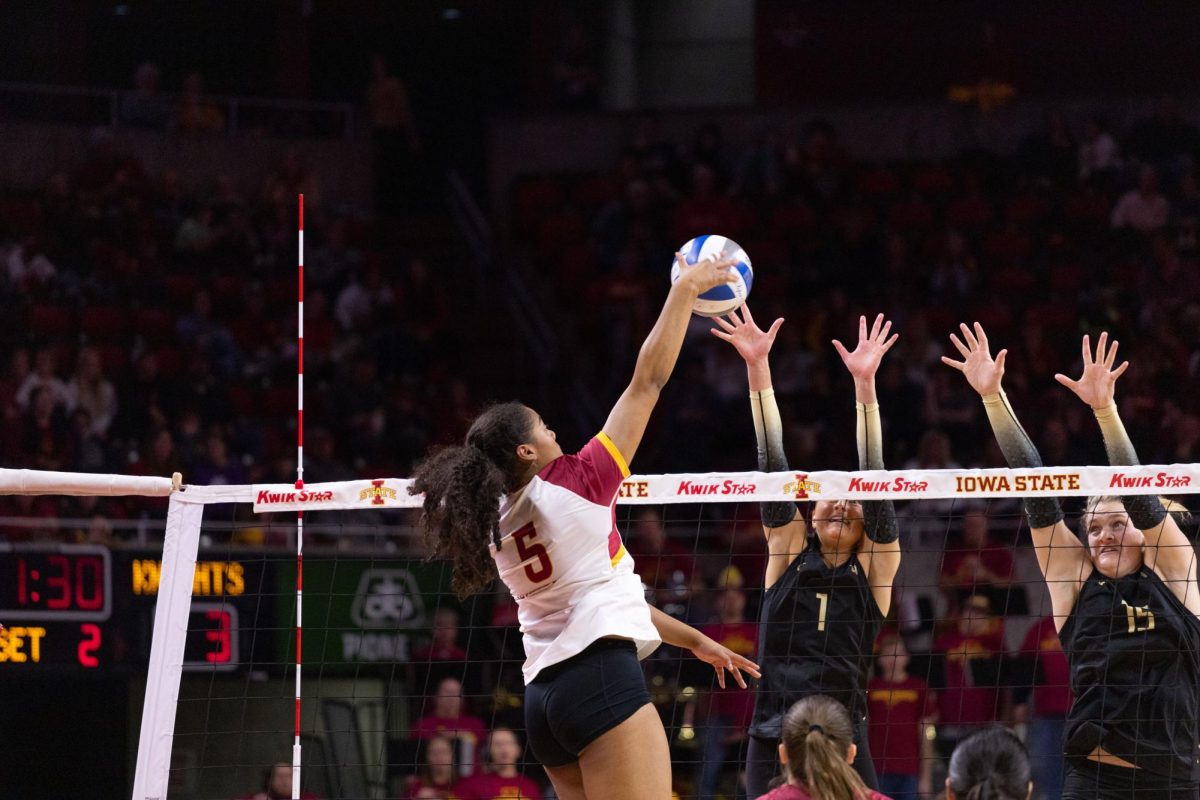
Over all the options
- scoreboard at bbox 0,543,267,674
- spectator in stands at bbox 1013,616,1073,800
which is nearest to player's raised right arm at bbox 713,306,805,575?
spectator in stands at bbox 1013,616,1073,800

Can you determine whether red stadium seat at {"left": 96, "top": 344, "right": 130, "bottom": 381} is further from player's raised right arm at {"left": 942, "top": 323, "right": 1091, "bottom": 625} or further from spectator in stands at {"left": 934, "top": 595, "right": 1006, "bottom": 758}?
player's raised right arm at {"left": 942, "top": 323, "right": 1091, "bottom": 625}

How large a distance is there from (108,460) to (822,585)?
806 cm

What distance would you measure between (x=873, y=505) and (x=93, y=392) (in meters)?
9.09

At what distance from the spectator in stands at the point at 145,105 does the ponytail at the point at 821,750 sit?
46.6 feet

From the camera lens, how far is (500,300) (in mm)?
18609

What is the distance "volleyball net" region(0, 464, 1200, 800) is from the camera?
31.3 feet

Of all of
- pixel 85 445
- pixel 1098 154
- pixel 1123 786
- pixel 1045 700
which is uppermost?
pixel 1098 154

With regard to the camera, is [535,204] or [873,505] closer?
[873,505]

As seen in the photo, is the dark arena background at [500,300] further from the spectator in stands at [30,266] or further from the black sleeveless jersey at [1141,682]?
the black sleeveless jersey at [1141,682]

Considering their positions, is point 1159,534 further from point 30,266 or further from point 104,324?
point 30,266

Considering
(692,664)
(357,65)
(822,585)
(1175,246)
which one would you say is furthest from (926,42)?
(822,585)

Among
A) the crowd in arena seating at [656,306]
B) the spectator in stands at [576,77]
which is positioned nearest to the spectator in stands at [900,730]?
the crowd in arena seating at [656,306]

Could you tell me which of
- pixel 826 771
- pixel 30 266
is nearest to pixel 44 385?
pixel 30 266

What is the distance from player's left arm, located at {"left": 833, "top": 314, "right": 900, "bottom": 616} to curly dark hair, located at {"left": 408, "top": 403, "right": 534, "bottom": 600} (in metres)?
2.14
